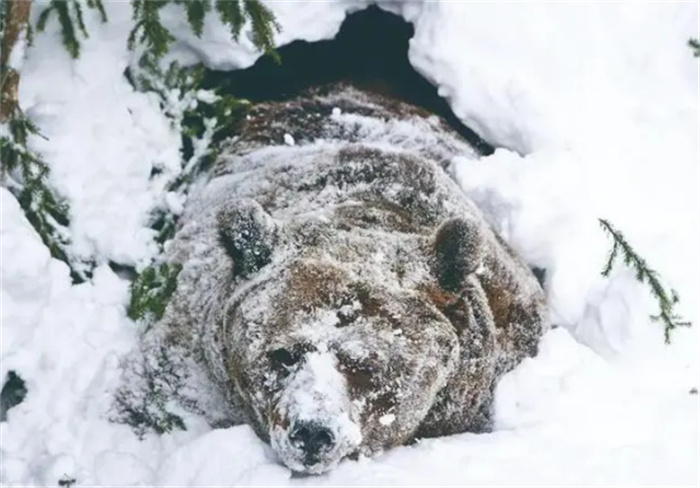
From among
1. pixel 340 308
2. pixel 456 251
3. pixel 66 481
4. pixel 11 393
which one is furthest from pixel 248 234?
pixel 11 393

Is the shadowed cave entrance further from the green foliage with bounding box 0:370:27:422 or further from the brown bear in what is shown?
the green foliage with bounding box 0:370:27:422

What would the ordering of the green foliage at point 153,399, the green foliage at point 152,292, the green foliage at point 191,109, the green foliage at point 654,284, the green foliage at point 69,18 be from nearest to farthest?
1. the green foliage at point 654,284
2. the green foliage at point 153,399
3. the green foliage at point 152,292
4. the green foliage at point 69,18
5. the green foliage at point 191,109

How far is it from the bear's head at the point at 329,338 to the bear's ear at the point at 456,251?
2cm

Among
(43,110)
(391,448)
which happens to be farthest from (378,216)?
(43,110)

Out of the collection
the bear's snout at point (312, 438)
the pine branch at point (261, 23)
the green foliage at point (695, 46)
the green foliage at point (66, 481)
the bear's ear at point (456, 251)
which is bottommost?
the green foliage at point (66, 481)

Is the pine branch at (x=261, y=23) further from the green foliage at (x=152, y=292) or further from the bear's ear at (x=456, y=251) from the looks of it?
the bear's ear at (x=456, y=251)

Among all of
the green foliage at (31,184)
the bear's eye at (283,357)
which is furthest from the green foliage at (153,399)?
the bear's eye at (283,357)

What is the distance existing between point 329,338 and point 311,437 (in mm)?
439

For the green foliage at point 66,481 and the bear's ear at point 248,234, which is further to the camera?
the green foliage at point 66,481

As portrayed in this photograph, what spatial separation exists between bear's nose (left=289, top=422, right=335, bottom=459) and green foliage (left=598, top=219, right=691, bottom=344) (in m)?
1.72

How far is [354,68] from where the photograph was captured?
7.32 metres

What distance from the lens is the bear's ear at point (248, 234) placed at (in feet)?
16.4

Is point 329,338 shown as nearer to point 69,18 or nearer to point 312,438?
point 312,438

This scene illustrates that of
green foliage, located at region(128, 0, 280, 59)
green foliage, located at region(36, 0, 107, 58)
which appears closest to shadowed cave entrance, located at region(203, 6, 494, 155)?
Answer: green foliage, located at region(128, 0, 280, 59)
